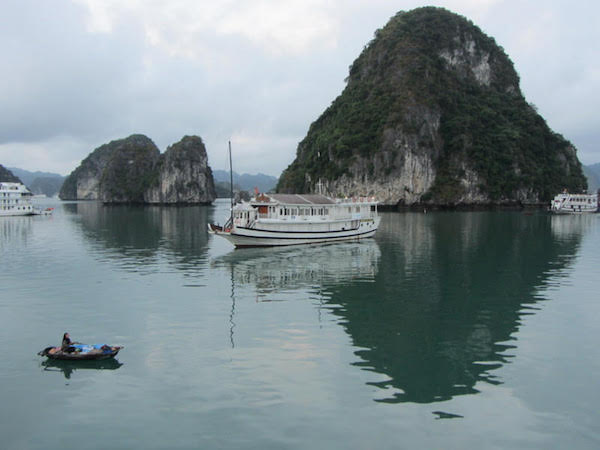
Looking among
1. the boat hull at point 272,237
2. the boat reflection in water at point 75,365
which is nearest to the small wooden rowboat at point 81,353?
the boat reflection in water at point 75,365

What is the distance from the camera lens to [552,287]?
86.2 ft

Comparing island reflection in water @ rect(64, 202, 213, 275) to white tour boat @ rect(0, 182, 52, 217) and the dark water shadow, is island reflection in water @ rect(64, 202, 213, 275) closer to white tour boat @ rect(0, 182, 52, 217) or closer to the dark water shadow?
the dark water shadow

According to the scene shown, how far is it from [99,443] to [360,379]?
705 centimetres

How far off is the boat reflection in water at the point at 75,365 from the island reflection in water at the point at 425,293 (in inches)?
304

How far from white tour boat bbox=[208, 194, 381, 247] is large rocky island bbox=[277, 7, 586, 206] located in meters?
81.1

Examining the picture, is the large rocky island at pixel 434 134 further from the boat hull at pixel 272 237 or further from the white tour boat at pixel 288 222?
the boat hull at pixel 272 237

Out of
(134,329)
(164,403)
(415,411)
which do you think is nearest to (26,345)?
(134,329)

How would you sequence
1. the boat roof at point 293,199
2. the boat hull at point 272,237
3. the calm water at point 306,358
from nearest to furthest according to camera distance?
the calm water at point 306,358, the boat hull at point 272,237, the boat roof at point 293,199

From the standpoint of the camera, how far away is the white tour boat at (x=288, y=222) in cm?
4253

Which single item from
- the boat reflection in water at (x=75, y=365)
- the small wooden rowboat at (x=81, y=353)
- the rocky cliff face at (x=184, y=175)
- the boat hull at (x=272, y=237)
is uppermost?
the rocky cliff face at (x=184, y=175)

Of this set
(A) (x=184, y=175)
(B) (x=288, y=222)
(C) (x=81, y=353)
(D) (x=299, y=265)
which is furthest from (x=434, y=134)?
(C) (x=81, y=353)

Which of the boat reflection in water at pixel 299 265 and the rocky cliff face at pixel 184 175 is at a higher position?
the rocky cliff face at pixel 184 175

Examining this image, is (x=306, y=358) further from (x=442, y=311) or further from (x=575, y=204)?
(x=575, y=204)

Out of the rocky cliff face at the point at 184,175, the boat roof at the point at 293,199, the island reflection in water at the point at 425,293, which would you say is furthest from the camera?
the rocky cliff face at the point at 184,175
